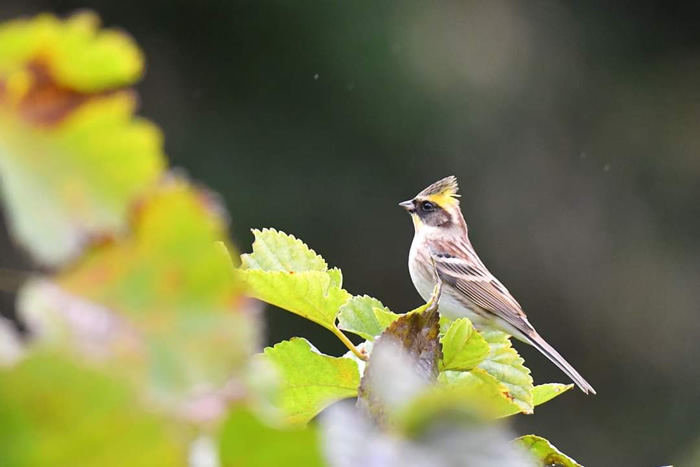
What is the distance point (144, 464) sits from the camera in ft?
0.77

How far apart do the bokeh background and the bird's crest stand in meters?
3.60

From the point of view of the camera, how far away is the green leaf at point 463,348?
801 mm

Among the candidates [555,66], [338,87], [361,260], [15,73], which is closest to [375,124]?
[338,87]

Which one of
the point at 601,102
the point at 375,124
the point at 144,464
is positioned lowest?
the point at 144,464

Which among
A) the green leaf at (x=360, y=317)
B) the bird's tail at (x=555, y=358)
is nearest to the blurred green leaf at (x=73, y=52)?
the green leaf at (x=360, y=317)

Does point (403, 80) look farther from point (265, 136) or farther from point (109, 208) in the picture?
point (109, 208)

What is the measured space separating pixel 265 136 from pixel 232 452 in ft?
24.8

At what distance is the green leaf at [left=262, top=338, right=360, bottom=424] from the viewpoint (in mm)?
746

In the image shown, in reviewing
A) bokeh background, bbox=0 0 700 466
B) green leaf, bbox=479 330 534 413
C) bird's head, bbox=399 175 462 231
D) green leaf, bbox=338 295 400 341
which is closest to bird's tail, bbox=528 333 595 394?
bird's head, bbox=399 175 462 231

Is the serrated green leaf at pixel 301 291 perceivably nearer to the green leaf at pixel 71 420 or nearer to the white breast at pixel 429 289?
the green leaf at pixel 71 420

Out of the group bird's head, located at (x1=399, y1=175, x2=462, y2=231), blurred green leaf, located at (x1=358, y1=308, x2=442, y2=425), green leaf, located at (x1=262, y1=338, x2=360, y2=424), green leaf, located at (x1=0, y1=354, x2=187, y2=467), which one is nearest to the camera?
green leaf, located at (x1=0, y1=354, x2=187, y2=467)

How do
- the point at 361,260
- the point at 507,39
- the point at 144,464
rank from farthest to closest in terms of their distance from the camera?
the point at 507,39, the point at 361,260, the point at 144,464

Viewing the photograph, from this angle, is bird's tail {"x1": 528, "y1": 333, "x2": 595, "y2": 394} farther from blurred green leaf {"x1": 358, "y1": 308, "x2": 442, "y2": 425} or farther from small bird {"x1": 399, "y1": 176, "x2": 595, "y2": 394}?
blurred green leaf {"x1": 358, "y1": 308, "x2": 442, "y2": 425}

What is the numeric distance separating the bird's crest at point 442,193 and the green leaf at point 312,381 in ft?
8.09
